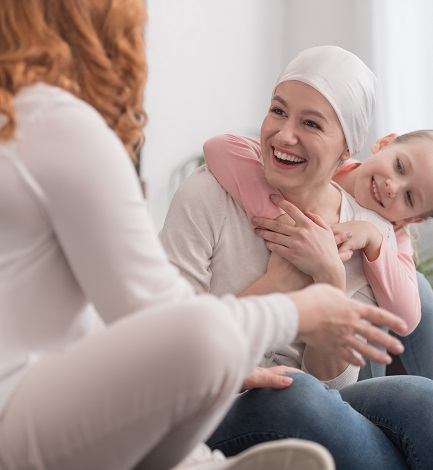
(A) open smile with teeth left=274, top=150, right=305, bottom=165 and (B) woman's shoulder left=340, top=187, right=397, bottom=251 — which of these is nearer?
(A) open smile with teeth left=274, top=150, right=305, bottom=165

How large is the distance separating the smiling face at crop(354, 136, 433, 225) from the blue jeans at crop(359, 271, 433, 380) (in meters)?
0.30

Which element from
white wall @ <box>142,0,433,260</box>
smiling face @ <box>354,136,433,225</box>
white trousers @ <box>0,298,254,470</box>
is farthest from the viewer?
white wall @ <box>142,0,433,260</box>

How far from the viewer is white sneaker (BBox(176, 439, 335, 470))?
3.62ft

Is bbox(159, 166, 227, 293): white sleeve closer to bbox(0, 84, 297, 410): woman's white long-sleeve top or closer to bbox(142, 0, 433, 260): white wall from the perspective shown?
bbox(0, 84, 297, 410): woman's white long-sleeve top

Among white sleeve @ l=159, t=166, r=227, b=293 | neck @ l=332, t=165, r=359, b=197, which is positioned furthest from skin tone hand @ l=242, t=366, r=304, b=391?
neck @ l=332, t=165, r=359, b=197

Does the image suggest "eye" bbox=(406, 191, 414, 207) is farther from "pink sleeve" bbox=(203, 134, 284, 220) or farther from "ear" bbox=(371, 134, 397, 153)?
"pink sleeve" bbox=(203, 134, 284, 220)

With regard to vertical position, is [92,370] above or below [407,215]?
above

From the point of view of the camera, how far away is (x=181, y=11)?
14.3 feet

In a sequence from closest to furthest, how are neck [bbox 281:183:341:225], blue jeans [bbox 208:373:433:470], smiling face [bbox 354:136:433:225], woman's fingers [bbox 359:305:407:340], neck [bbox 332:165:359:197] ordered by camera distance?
woman's fingers [bbox 359:305:407:340], blue jeans [bbox 208:373:433:470], neck [bbox 281:183:341:225], smiling face [bbox 354:136:433:225], neck [bbox 332:165:359:197]

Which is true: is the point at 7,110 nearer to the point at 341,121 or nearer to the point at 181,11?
the point at 341,121

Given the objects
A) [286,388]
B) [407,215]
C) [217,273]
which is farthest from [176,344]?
[407,215]

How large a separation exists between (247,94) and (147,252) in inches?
145

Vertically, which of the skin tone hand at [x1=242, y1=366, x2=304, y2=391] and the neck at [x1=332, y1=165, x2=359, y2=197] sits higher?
the neck at [x1=332, y1=165, x2=359, y2=197]

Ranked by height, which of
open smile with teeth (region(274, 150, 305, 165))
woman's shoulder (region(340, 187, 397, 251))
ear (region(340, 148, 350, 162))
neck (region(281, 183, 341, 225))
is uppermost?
open smile with teeth (region(274, 150, 305, 165))
